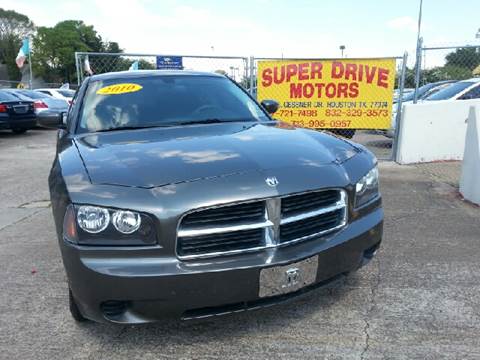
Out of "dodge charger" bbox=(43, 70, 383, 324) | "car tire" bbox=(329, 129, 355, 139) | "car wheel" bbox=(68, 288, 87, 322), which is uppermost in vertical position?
"dodge charger" bbox=(43, 70, 383, 324)

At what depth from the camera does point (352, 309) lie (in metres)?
3.16

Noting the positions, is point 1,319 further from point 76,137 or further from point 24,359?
point 76,137

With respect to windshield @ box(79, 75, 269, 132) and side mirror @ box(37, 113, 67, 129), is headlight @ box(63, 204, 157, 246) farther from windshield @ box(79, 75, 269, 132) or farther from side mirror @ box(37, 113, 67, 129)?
side mirror @ box(37, 113, 67, 129)

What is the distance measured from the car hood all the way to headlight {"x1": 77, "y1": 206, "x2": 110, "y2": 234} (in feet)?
0.59

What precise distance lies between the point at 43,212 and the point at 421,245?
4615mm

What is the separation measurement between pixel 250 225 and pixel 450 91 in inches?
383

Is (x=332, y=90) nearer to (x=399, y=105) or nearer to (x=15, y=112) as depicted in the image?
(x=399, y=105)

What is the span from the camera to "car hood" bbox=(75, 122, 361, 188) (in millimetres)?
2559

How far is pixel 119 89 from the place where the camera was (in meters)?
4.07

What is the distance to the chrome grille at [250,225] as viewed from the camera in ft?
7.88

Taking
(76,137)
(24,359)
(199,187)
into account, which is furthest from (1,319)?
(199,187)

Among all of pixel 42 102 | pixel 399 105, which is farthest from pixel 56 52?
pixel 399 105

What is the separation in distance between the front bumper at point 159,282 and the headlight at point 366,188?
22.5 inches

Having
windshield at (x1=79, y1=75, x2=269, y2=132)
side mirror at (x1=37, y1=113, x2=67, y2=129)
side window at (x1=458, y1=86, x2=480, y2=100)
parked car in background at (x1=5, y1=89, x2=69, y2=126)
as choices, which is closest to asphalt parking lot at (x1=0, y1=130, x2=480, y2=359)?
side mirror at (x1=37, y1=113, x2=67, y2=129)
